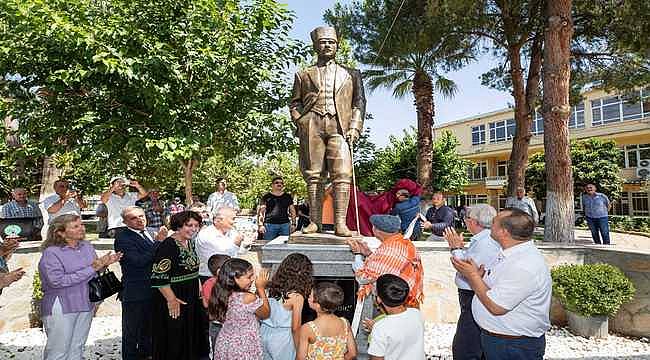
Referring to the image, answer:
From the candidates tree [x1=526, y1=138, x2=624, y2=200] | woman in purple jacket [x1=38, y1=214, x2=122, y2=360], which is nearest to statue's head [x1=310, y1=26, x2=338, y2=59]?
woman in purple jacket [x1=38, y1=214, x2=122, y2=360]

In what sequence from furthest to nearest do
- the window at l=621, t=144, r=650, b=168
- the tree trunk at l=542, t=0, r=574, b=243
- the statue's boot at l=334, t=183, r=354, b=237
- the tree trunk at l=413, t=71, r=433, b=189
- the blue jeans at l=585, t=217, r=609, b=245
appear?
the window at l=621, t=144, r=650, b=168 < the tree trunk at l=413, t=71, r=433, b=189 < the blue jeans at l=585, t=217, r=609, b=245 < the tree trunk at l=542, t=0, r=574, b=243 < the statue's boot at l=334, t=183, r=354, b=237

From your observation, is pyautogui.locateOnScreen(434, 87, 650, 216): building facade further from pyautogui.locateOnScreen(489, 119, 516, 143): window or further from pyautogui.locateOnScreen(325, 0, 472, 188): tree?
pyautogui.locateOnScreen(325, 0, 472, 188): tree

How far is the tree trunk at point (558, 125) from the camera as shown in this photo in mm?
9109

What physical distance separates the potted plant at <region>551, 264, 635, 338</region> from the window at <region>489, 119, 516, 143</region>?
36.2 metres

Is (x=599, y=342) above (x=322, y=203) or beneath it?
beneath

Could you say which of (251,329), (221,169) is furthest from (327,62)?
(221,169)

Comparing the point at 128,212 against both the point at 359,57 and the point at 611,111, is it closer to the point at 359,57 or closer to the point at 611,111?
the point at 359,57

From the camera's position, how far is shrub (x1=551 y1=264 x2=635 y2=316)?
19.0 ft

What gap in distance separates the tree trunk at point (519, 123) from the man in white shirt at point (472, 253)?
11308 millimetres

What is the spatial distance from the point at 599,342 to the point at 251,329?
4.95 meters

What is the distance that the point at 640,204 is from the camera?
3142 cm

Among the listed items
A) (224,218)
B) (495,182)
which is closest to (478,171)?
(495,182)

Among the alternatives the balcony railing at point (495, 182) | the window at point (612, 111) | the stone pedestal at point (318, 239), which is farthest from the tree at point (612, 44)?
the balcony railing at point (495, 182)

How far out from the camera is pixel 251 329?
10.5ft
